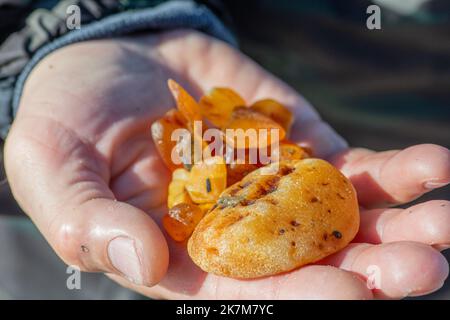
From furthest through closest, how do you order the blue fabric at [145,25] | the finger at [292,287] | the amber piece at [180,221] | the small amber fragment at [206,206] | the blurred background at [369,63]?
the blurred background at [369,63]
the blue fabric at [145,25]
the small amber fragment at [206,206]
the amber piece at [180,221]
the finger at [292,287]

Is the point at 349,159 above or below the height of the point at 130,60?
below

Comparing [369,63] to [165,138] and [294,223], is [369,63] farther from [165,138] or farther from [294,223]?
[294,223]

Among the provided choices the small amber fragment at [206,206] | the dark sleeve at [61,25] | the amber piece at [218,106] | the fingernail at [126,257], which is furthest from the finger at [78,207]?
the dark sleeve at [61,25]

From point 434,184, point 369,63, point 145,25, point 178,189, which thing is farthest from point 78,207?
point 369,63

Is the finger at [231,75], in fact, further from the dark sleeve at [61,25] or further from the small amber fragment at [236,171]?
the small amber fragment at [236,171]

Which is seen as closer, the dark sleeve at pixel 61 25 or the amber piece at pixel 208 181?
the amber piece at pixel 208 181
